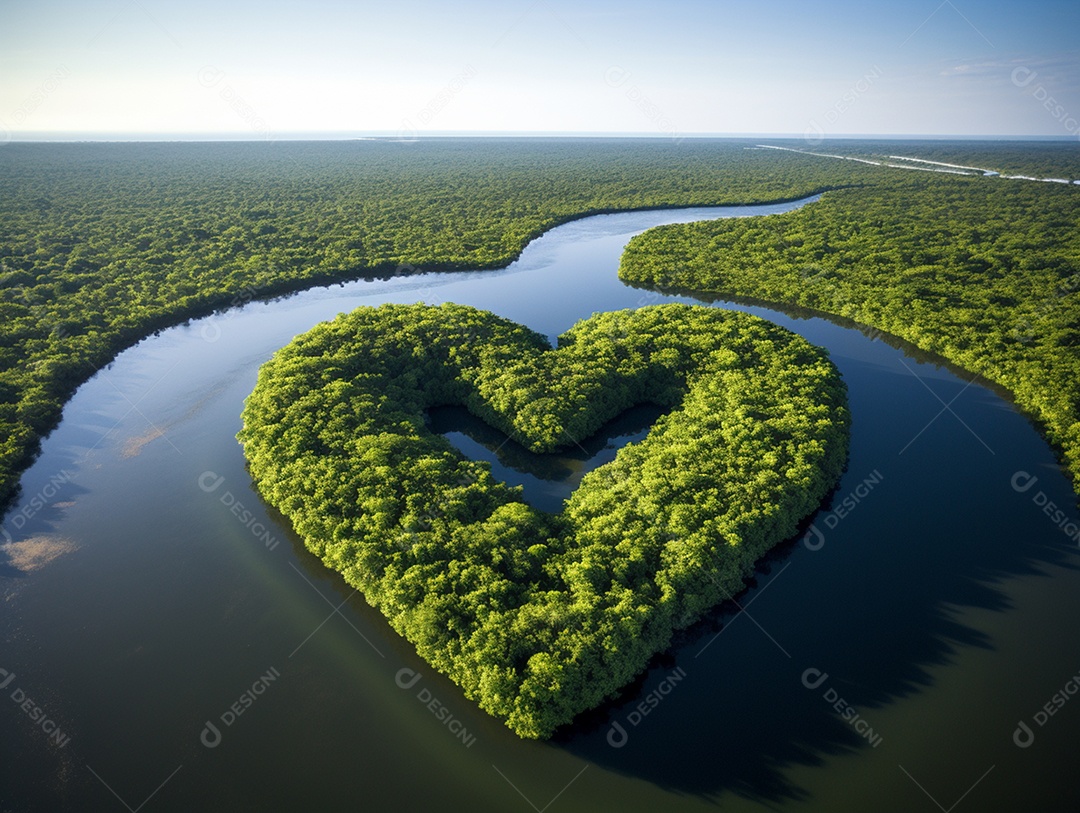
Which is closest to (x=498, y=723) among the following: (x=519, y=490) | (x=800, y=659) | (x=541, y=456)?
(x=519, y=490)

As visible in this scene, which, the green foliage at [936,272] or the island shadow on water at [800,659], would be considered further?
the green foliage at [936,272]

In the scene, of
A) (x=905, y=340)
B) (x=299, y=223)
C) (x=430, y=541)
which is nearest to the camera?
(x=430, y=541)

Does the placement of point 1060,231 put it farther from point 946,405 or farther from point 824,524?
point 824,524

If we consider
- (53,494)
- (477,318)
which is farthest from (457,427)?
(53,494)

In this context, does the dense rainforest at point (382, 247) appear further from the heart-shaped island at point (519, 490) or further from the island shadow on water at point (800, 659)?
the heart-shaped island at point (519, 490)

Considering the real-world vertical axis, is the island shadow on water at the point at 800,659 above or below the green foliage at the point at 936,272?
below

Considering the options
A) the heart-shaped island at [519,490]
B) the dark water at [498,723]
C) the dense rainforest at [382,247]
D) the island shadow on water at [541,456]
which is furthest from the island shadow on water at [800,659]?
the dense rainforest at [382,247]

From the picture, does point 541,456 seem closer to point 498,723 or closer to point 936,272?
point 498,723
